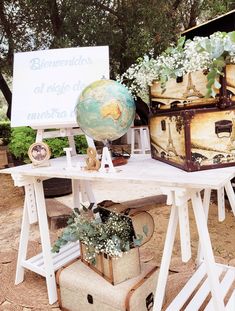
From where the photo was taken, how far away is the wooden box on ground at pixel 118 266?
1.94 m

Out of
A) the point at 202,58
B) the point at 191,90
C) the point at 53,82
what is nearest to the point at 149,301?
the point at 191,90

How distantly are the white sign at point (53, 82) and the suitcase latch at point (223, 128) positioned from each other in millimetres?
1029

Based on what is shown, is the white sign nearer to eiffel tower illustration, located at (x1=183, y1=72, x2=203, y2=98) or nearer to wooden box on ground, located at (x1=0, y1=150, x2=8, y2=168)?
eiffel tower illustration, located at (x1=183, y1=72, x2=203, y2=98)

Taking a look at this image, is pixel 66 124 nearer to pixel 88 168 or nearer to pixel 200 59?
pixel 88 168

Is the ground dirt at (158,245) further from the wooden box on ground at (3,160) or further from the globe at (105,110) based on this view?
the wooden box on ground at (3,160)

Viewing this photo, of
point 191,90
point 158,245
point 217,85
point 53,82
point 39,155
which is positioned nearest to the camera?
point 217,85

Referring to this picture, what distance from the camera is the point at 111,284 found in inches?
76.8

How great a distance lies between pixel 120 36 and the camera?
635cm

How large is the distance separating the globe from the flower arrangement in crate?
0.57 metres

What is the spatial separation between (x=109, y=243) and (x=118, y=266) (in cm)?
16

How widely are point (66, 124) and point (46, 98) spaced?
252 mm

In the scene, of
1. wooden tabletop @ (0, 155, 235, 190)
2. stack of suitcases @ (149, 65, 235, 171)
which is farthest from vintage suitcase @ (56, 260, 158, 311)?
stack of suitcases @ (149, 65, 235, 171)

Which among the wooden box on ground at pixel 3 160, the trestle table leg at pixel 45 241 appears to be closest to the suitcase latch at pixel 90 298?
the trestle table leg at pixel 45 241

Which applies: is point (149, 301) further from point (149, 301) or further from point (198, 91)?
point (198, 91)
